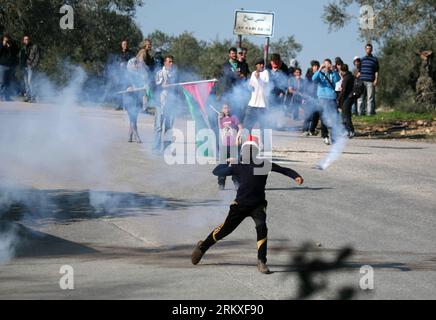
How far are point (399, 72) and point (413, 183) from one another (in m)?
18.8

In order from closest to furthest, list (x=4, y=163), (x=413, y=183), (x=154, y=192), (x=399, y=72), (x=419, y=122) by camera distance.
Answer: (x=154, y=192)
(x=413, y=183)
(x=4, y=163)
(x=419, y=122)
(x=399, y=72)

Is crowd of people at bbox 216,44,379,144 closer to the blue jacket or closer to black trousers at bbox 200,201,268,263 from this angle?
Answer: the blue jacket

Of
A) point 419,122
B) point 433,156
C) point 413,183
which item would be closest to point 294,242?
point 413,183

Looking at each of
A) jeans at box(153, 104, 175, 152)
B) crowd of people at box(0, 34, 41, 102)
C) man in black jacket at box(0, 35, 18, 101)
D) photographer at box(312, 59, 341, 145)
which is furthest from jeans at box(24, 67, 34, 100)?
photographer at box(312, 59, 341, 145)

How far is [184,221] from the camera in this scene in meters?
12.6

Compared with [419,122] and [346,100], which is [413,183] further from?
[419,122]

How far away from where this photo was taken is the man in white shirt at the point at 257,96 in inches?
707

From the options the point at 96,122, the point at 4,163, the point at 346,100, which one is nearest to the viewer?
the point at 4,163

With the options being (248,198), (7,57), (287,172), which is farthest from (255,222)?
(7,57)

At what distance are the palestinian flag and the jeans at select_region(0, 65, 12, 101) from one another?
7958mm

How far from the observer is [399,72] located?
3406 centimetres

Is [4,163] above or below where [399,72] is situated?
below

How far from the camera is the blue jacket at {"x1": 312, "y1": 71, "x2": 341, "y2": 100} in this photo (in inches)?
827

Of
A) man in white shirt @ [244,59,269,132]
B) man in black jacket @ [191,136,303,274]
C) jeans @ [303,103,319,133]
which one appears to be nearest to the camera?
man in black jacket @ [191,136,303,274]
